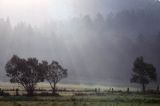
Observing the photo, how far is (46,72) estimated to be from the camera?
134 metres

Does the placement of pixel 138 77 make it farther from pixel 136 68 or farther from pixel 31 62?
pixel 31 62

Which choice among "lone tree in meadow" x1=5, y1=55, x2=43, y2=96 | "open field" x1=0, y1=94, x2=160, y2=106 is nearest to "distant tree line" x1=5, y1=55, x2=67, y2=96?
"lone tree in meadow" x1=5, y1=55, x2=43, y2=96

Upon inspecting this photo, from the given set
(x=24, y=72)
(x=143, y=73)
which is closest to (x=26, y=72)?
(x=24, y=72)

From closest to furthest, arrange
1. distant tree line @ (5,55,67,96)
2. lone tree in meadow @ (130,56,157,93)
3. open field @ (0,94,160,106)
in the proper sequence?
open field @ (0,94,160,106) → distant tree line @ (5,55,67,96) → lone tree in meadow @ (130,56,157,93)

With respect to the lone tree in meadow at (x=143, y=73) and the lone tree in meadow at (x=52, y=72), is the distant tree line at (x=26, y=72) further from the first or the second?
the lone tree in meadow at (x=143, y=73)

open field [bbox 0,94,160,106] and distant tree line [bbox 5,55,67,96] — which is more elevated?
distant tree line [bbox 5,55,67,96]

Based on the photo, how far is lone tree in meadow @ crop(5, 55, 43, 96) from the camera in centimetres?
12431

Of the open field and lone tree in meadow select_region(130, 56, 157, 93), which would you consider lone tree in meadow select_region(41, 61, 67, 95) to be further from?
the open field

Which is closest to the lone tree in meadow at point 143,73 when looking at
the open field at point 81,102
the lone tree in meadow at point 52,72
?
the lone tree in meadow at point 52,72

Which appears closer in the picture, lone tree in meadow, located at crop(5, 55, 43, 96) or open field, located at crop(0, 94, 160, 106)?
open field, located at crop(0, 94, 160, 106)

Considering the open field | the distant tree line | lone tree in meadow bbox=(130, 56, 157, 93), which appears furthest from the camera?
lone tree in meadow bbox=(130, 56, 157, 93)

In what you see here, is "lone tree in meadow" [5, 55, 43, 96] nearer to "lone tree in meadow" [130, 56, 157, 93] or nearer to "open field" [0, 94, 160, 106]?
"open field" [0, 94, 160, 106]

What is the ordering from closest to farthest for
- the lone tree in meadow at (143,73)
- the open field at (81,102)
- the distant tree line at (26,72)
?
1. the open field at (81,102)
2. the distant tree line at (26,72)
3. the lone tree in meadow at (143,73)

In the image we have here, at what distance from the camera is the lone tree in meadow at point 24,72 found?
124312 millimetres
